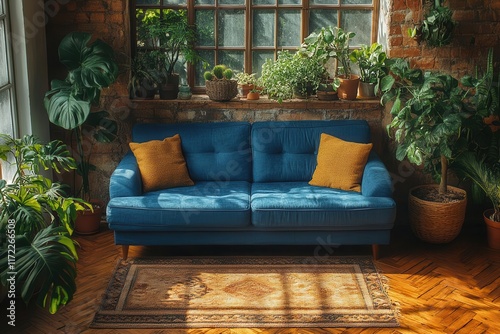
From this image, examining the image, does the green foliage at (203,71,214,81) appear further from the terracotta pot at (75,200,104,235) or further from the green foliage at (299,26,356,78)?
the terracotta pot at (75,200,104,235)

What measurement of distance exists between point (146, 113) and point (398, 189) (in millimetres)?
2207

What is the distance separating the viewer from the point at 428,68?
552 centimetres

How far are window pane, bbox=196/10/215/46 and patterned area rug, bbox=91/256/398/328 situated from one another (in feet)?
6.19

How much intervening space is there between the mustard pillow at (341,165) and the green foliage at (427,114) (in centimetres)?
30

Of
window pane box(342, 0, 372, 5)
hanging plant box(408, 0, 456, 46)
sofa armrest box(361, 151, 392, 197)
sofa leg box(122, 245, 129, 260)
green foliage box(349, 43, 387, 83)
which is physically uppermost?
window pane box(342, 0, 372, 5)

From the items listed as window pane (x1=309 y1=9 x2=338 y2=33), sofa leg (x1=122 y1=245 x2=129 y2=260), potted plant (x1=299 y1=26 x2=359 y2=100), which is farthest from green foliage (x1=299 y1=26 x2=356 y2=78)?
sofa leg (x1=122 y1=245 x2=129 y2=260)

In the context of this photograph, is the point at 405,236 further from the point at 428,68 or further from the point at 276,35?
the point at 276,35

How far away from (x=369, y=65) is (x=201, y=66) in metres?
1.43

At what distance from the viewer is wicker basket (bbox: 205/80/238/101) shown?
18.1 feet

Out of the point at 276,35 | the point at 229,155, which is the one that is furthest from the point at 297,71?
the point at 229,155

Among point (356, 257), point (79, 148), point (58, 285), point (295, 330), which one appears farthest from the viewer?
point (79, 148)

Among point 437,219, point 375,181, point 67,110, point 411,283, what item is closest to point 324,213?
point 375,181

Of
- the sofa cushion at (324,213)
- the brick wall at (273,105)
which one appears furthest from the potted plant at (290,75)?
the sofa cushion at (324,213)

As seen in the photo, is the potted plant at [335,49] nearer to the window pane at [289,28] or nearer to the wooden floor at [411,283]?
the window pane at [289,28]
